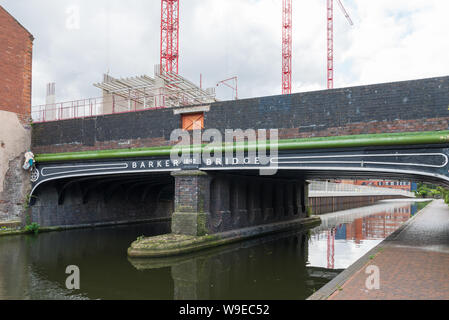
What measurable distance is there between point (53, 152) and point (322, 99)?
1456cm

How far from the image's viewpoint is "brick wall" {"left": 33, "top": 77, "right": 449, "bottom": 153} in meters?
12.2

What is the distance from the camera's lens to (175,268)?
1241 cm

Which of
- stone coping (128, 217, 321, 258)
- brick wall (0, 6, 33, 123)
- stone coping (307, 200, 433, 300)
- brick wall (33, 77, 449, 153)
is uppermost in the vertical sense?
brick wall (0, 6, 33, 123)

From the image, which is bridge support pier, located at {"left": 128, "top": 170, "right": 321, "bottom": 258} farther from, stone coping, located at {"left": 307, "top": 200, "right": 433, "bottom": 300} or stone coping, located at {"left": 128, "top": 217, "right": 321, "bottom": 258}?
stone coping, located at {"left": 307, "top": 200, "right": 433, "bottom": 300}

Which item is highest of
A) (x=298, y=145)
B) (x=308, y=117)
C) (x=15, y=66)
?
(x=15, y=66)

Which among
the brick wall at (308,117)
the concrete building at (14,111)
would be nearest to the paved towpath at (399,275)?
the brick wall at (308,117)

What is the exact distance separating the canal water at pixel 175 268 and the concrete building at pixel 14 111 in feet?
7.68

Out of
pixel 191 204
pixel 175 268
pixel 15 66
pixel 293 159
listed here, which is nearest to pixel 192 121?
pixel 191 204

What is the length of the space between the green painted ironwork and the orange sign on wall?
1.05 metres

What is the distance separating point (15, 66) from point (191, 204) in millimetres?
12542

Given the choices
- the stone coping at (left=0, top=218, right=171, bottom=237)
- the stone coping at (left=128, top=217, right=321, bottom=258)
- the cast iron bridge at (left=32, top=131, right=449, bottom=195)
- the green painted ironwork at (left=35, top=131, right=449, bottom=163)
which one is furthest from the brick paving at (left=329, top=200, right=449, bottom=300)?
the stone coping at (left=0, top=218, right=171, bottom=237)

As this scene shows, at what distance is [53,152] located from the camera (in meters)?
20.2

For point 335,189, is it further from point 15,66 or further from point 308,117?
point 15,66
